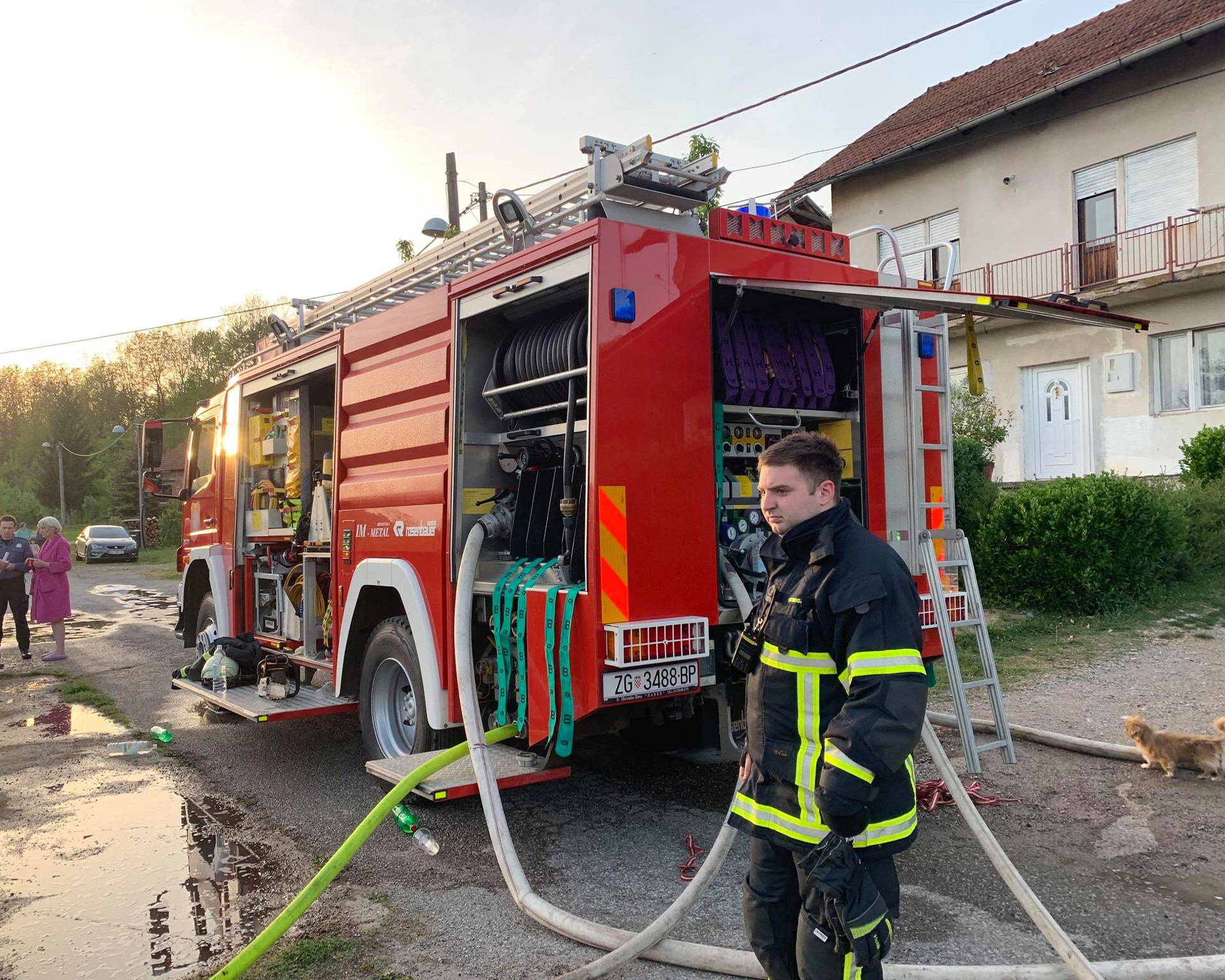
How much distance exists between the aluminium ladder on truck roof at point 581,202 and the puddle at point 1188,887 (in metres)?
3.44

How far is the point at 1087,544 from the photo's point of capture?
936 centimetres

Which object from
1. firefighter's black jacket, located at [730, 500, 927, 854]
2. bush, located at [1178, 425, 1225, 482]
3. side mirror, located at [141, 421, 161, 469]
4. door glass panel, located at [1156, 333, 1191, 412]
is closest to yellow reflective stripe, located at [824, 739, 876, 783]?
firefighter's black jacket, located at [730, 500, 927, 854]

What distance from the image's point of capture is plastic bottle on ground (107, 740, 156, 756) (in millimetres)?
6527

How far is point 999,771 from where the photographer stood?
5.41 meters

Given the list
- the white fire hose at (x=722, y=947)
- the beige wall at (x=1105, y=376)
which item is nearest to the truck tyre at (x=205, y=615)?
the white fire hose at (x=722, y=947)

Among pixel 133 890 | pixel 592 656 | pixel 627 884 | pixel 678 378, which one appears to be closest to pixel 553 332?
pixel 678 378

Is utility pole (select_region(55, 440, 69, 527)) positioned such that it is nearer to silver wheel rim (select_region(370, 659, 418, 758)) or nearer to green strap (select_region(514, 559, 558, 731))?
silver wheel rim (select_region(370, 659, 418, 758))

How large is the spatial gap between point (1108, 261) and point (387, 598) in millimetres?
15906

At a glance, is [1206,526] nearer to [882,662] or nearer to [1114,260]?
[1114,260]

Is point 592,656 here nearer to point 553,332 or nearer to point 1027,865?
point 553,332

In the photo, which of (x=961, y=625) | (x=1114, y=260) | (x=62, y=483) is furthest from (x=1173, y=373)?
(x=62, y=483)

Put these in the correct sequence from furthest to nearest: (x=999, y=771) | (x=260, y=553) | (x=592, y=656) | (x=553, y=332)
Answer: (x=260, y=553) < (x=999, y=771) < (x=553, y=332) < (x=592, y=656)

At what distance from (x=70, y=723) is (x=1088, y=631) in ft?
29.1

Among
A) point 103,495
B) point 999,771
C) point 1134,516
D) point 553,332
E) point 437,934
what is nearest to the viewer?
point 437,934
